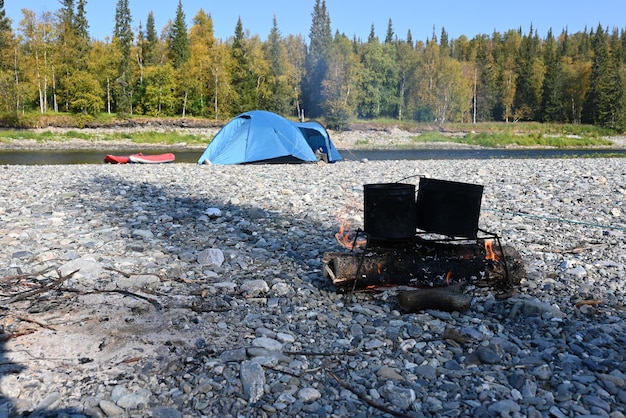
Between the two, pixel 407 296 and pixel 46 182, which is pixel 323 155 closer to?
pixel 46 182

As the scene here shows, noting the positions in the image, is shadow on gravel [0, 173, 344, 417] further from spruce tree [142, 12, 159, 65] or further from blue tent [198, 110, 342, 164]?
spruce tree [142, 12, 159, 65]

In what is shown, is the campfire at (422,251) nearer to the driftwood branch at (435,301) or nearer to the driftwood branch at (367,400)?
the driftwood branch at (435,301)

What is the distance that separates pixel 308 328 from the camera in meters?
3.94

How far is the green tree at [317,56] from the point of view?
75.1m

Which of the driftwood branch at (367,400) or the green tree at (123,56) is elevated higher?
the green tree at (123,56)

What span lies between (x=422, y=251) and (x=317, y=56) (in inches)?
2937

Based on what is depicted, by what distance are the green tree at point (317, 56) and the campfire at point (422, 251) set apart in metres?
71.5

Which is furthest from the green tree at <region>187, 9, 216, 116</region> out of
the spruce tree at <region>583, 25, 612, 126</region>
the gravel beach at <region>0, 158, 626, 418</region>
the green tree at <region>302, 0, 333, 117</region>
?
the gravel beach at <region>0, 158, 626, 418</region>

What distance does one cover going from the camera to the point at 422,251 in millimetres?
4793

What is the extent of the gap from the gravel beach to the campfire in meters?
0.17

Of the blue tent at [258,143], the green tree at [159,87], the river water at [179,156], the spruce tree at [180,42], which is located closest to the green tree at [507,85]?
the spruce tree at [180,42]

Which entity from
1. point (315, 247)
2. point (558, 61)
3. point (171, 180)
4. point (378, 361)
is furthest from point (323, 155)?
point (558, 61)

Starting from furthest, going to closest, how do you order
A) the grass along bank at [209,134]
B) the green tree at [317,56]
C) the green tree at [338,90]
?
the green tree at [317,56], the green tree at [338,90], the grass along bank at [209,134]

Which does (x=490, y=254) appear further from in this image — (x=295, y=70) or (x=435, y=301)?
(x=295, y=70)
